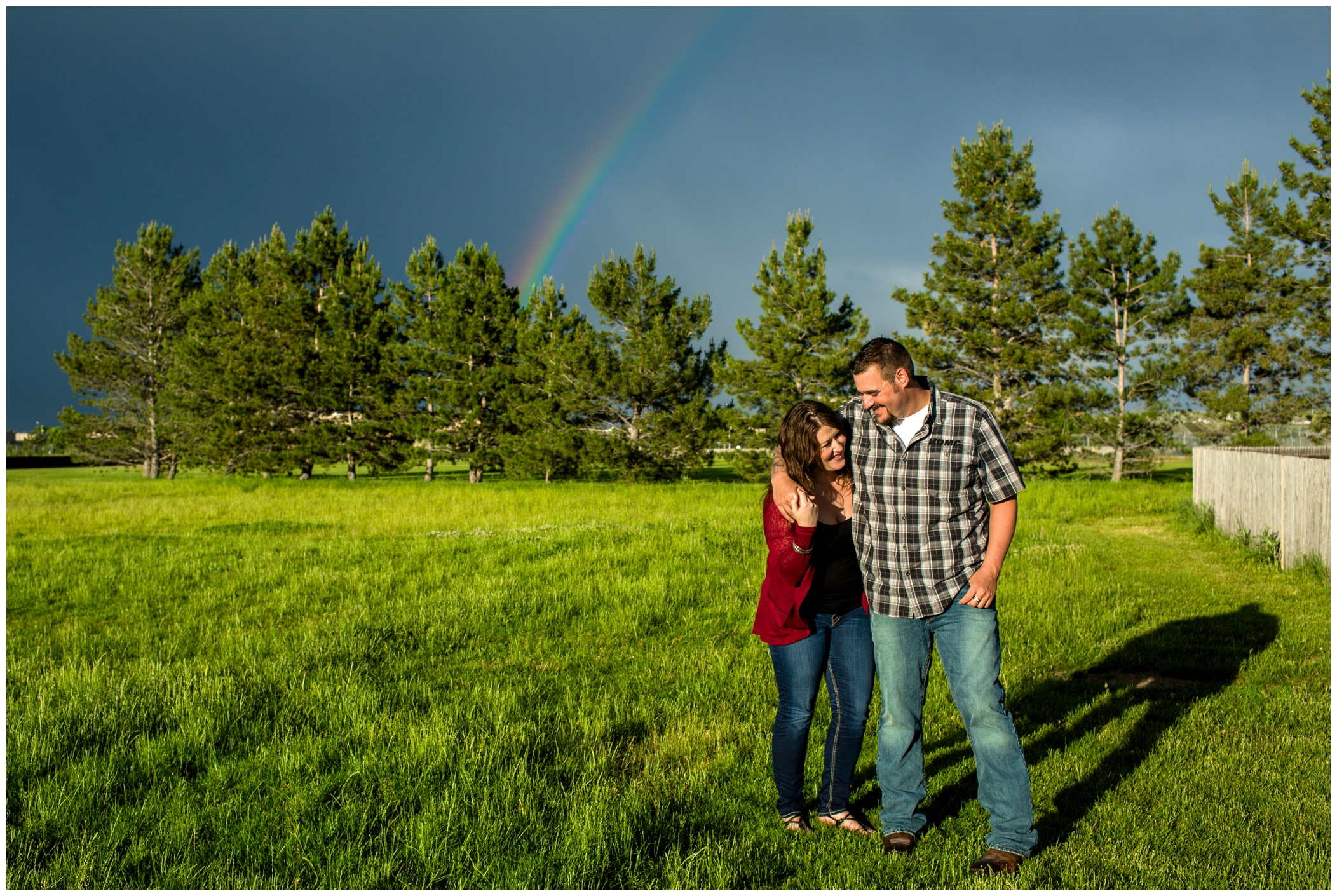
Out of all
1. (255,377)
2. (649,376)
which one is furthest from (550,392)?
(255,377)

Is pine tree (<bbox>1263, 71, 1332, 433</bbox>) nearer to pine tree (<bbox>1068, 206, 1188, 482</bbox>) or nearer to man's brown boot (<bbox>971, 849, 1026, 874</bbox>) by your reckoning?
pine tree (<bbox>1068, 206, 1188, 482</bbox>)

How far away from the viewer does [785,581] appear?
11.2ft

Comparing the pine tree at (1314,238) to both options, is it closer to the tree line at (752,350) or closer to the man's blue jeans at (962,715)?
the tree line at (752,350)

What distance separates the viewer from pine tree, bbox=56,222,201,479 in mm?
41219

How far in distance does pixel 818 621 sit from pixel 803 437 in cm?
84

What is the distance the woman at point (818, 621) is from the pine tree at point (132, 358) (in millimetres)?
44983

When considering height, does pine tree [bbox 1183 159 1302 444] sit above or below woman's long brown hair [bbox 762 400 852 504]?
above

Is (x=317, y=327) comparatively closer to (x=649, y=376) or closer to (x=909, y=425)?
(x=649, y=376)

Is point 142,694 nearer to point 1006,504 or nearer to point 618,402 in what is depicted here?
point 1006,504

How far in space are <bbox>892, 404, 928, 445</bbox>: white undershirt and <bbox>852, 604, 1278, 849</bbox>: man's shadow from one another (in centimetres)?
186

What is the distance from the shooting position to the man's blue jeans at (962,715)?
3.31 metres

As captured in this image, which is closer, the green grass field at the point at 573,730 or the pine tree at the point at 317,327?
the green grass field at the point at 573,730

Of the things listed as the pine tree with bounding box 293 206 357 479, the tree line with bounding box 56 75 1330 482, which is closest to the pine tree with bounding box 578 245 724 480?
the tree line with bounding box 56 75 1330 482

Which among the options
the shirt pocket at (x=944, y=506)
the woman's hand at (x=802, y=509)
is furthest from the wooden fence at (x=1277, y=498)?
the woman's hand at (x=802, y=509)
